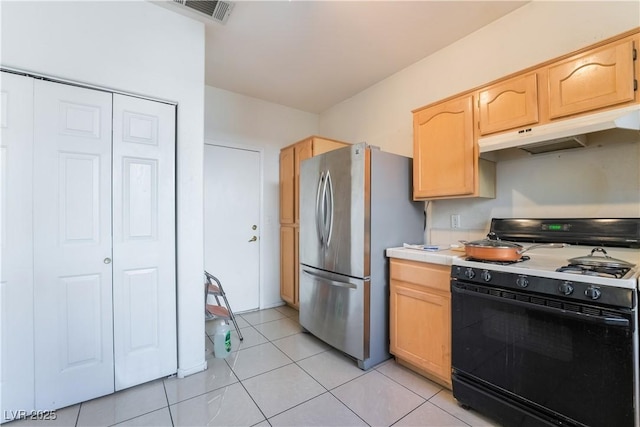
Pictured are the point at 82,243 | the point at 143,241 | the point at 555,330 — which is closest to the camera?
the point at 555,330

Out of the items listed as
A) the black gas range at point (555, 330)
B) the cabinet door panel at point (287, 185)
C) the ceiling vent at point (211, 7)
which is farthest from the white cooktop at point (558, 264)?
the ceiling vent at point (211, 7)

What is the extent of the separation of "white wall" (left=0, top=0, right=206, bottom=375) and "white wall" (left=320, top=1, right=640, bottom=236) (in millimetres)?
2012

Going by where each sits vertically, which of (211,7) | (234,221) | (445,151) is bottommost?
(234,221)

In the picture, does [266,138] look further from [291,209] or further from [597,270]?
[597,270]

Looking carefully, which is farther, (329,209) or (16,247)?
(329,209)

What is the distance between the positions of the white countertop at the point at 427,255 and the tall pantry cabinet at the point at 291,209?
143 cm

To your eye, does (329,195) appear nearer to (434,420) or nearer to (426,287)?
(426,287)

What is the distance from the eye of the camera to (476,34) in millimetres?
2277

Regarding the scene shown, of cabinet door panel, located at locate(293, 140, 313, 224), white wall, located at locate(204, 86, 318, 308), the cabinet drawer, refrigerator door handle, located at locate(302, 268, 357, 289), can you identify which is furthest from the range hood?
white wall, located at locate(204, 86, 318, 308)

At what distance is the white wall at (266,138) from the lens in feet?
10.9

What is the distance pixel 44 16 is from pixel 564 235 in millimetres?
3451

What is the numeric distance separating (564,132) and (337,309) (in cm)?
191

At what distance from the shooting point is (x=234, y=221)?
11.0 feet

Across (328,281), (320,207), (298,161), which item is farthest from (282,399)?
(298,161)
